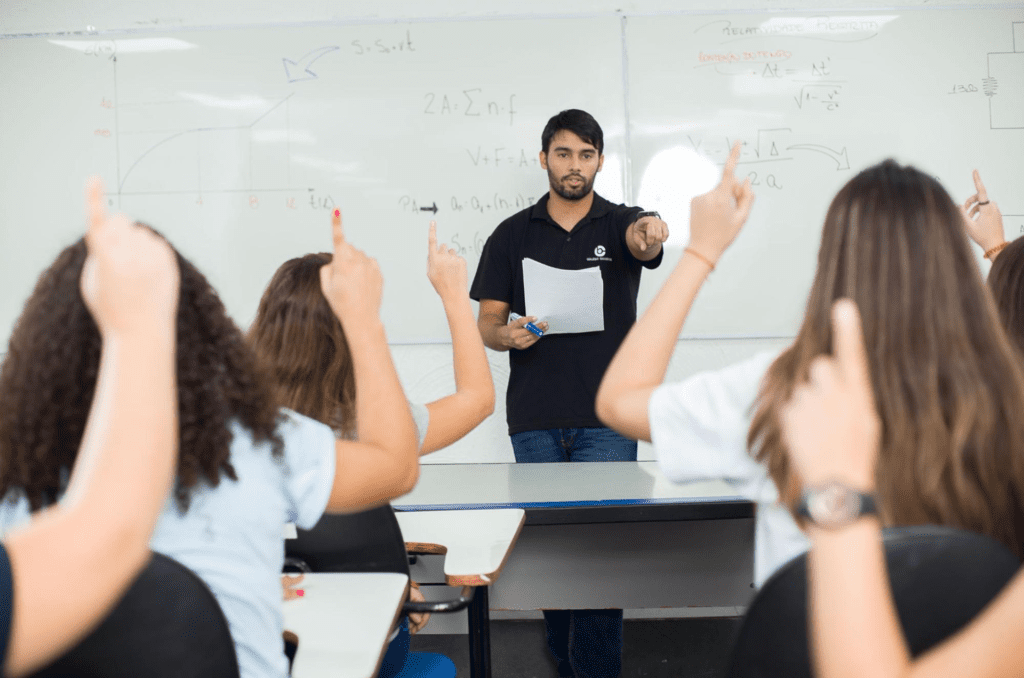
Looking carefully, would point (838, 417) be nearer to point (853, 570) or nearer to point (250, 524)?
point (853, 570)

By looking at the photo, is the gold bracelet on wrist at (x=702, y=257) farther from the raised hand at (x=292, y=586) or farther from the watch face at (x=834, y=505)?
the raised hand at (x=292, y=586)

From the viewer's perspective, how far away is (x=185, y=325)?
2.71 ft

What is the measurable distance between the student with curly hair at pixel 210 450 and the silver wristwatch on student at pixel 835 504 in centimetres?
56

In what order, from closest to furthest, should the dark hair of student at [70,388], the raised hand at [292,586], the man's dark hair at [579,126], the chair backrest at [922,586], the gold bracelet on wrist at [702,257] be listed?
the chair backrest at [922,586] < the dark hair of student at [70,388] < the gold bracelet on wrist at [702,257] < the raised hand at [292,586] < the man's dark hair at [579,126]

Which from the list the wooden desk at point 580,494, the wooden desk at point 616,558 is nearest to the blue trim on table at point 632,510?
the wooden desk at point 580,494

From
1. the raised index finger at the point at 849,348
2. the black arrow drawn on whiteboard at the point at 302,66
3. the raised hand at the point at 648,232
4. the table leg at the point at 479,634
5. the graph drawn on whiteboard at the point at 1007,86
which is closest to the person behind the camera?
the raised index finger at the point at 849,348

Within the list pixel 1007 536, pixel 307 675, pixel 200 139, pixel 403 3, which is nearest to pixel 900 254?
pixel 1007 536

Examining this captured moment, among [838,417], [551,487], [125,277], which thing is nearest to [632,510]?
[551,487]

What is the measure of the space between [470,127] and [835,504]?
258 cm

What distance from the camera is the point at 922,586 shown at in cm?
63

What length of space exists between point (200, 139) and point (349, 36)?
66cm

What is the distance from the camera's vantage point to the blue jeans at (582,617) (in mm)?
2141

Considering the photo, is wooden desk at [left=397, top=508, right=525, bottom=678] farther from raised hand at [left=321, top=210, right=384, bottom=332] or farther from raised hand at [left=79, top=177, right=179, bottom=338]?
raised hand at [left=79, top=177, right=179, bottom=338]

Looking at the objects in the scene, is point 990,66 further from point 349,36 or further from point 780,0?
point 349,36
